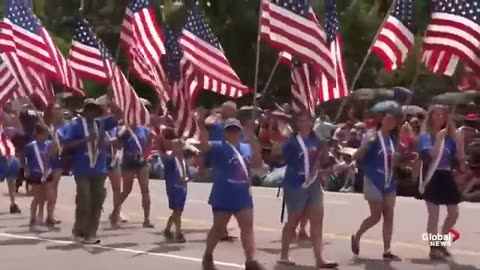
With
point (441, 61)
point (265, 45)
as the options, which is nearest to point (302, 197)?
point (441, 61)

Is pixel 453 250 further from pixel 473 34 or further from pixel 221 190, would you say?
pixel 221 190

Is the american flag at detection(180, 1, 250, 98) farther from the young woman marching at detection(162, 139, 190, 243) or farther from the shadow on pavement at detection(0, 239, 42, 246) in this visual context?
the shadow on pavement at detection(0, 239, 42, 246)

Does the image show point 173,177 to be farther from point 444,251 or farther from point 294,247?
point 444,251

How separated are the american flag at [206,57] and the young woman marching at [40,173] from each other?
2.34 meters

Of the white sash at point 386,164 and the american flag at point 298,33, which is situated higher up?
the american flag at point 298,33

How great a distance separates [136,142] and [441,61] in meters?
5.38

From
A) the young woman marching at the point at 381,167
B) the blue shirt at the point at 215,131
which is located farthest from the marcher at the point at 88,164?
the young woman marching at the point at 381,167

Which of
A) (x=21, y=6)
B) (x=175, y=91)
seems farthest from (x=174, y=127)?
(x=21, y=6)

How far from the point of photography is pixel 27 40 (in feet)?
54.4

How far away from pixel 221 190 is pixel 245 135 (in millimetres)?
1087

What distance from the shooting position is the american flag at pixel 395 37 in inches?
516

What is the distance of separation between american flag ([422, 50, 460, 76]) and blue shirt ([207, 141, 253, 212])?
8.64ft

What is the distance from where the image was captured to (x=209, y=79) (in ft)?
51.2

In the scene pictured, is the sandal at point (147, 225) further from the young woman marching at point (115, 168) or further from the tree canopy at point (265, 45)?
the tree canopy at point (265, 45)
